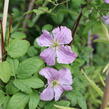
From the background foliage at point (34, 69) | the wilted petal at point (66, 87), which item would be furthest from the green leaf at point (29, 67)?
the wilted petal at point (66, 87)

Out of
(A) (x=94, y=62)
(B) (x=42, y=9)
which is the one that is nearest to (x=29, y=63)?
(B) (x=42, y=9)

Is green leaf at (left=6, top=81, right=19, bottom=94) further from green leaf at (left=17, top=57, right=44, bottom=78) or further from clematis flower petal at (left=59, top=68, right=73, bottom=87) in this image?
clematis flower petal at (left=59, top=68, right=73, bottom=87)

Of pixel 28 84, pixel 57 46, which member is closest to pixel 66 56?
pixel 57 46

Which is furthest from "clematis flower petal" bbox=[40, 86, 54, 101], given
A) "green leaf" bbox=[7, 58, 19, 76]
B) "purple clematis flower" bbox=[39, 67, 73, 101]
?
"green leaf" bbox=[7, 58, 19, 76]

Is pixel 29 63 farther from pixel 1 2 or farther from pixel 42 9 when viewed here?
pixel 1 2

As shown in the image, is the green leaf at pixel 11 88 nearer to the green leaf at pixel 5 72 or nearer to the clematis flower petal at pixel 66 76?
the green leaf at pixel 5 72

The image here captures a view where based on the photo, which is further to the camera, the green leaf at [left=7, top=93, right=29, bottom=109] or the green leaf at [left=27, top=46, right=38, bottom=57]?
the green leaf at [left=27, top=46, right=38, bottom=57]
